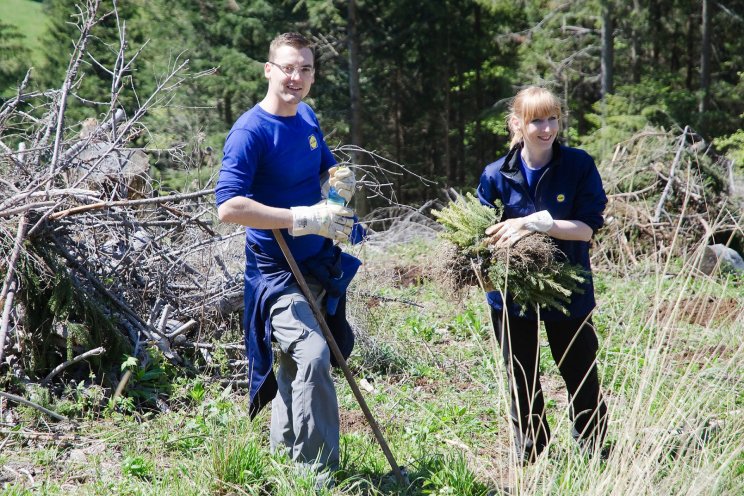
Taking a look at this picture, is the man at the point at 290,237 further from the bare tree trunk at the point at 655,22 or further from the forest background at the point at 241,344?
the bare tree trunk at the point at 655,22

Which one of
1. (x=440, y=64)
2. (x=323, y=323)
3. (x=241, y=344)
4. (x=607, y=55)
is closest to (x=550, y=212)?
(x=323, y=323)

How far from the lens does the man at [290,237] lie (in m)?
3.28

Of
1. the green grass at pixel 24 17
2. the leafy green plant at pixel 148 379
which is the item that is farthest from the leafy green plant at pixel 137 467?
the green grass at pixel 24 17

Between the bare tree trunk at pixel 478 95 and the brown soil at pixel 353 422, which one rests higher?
the bare tree trunk at pixel 478 95

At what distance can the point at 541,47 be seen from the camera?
1953cm

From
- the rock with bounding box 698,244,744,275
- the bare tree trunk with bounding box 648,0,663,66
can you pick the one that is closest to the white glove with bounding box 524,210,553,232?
the rock with bounding box 698,244,744,275

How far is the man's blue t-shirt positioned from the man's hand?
2.73 feet

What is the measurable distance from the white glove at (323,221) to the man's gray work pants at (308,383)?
1.09 ft

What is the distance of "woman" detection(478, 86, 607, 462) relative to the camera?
3.45 meters

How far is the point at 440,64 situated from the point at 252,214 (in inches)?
827

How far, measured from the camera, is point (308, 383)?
3.33 meters

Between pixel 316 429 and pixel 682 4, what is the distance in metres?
17.8

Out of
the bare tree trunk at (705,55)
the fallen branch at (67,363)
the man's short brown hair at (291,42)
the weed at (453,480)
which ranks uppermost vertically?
the bare tree trunk at (705,55)

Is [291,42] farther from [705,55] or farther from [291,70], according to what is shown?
[705,55]
